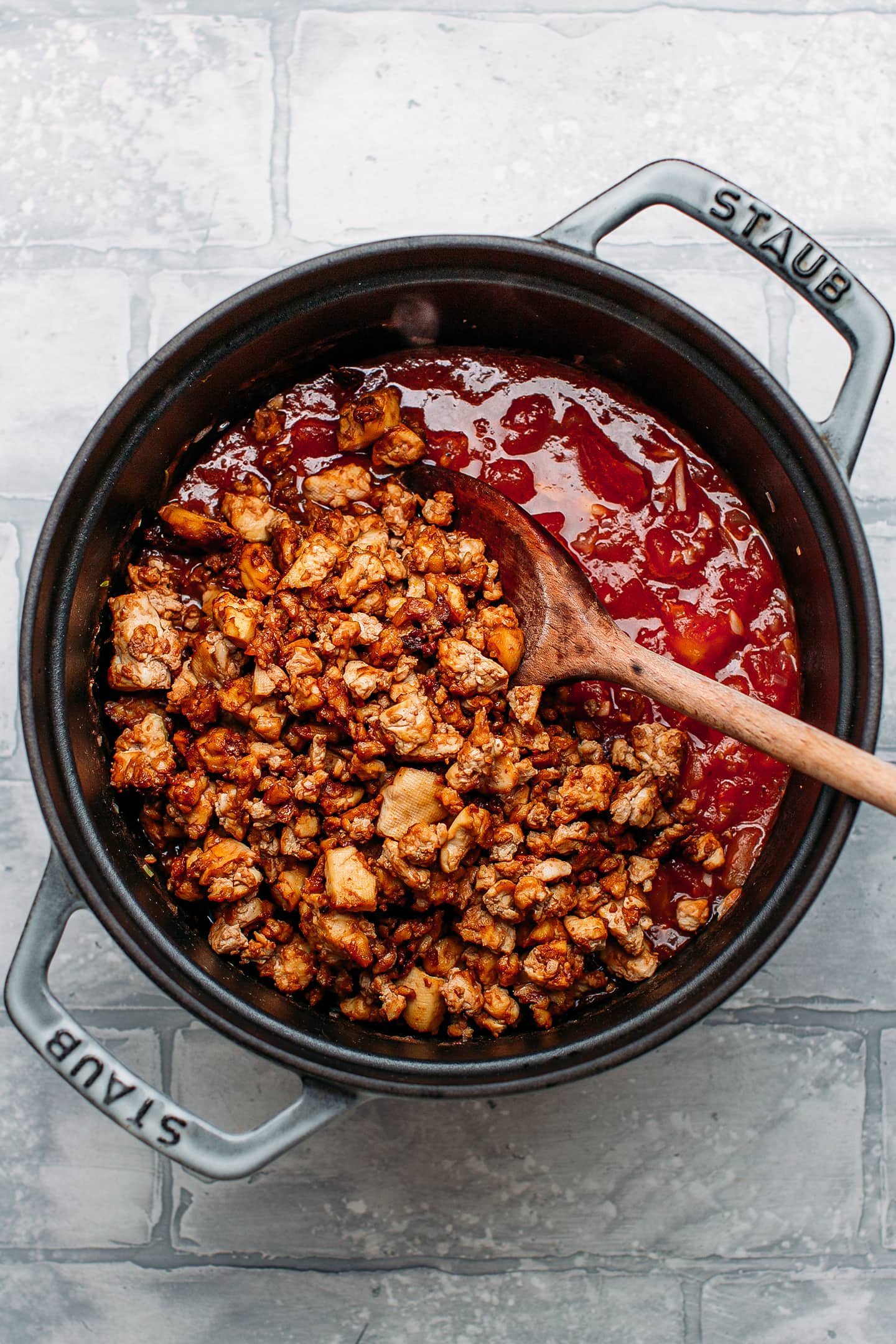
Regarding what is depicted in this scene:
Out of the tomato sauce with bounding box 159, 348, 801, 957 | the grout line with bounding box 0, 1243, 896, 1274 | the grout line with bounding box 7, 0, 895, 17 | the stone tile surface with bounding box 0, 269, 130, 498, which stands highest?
the grout line with bounding box 7, 0, 895, 17

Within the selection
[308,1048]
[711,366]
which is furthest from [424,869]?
[711,366]

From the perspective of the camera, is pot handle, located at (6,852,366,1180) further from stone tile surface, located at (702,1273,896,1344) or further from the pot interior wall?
stone tile surface, located at (702,1273,896,1344)

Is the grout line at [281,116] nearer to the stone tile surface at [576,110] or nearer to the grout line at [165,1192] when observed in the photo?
the stone tile surface at [576,110]

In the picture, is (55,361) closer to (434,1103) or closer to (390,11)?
(390,11)

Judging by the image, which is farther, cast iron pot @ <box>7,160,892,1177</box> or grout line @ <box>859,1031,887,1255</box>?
grout line @ <box>859,1031,887,1255</box>

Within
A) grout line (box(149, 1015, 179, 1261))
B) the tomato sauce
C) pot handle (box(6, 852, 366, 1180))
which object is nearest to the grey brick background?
grout line (box(149, 1015, 179, 1261))

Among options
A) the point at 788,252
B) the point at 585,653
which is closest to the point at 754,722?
the point at 585,653
